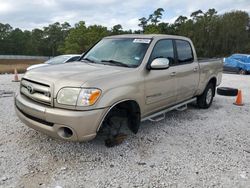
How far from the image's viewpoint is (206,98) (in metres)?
6.52

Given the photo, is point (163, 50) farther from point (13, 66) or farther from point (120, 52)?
point (13, 66)

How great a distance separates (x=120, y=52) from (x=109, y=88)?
1.25 metres

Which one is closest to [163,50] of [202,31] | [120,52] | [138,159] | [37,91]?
[120,52]

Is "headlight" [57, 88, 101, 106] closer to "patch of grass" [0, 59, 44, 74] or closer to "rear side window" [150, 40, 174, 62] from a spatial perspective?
"rear side window" [150, 40, 174, 62]

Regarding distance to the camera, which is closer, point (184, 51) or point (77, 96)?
point (77, 96)

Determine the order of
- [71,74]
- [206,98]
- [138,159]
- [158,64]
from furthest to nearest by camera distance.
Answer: [206,98]
[158,64]
[138,159]
[71,74]

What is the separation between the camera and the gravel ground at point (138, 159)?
3.10 metres

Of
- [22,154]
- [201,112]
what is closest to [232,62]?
[201,112]

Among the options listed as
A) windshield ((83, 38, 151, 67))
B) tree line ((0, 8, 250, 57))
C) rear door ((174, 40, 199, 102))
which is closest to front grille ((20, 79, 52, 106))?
windshield ((83, 38, 151, 67))

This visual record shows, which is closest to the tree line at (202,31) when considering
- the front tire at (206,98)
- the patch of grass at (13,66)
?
the patch of grass at (13,66)

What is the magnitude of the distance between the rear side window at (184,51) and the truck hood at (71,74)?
1772mm

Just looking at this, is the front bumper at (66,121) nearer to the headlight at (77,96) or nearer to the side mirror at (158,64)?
the headlight at (77,96)

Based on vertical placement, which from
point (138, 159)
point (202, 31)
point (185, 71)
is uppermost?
point (202, 31)

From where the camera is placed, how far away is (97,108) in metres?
3.24
